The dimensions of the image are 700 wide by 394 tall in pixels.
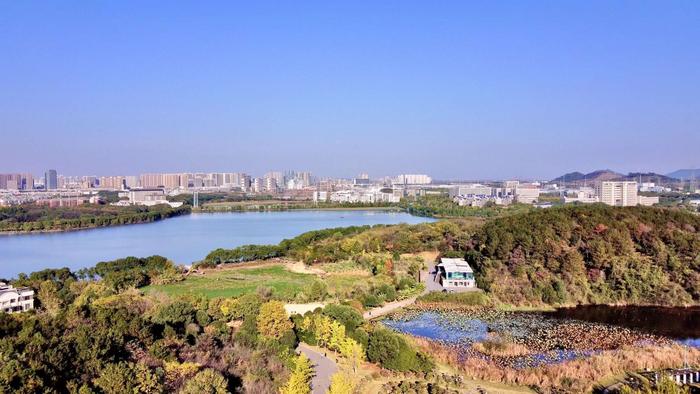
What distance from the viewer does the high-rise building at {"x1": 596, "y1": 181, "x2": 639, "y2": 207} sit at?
40.1 metres

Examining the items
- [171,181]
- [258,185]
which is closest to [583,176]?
[258,185]

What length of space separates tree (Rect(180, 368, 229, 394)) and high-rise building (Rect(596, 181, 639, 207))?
132 feet

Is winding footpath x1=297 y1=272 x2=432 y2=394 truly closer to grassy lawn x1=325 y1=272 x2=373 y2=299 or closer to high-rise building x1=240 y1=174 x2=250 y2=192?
grassy lawn x1=325 y1=272 x2=373 y2=299

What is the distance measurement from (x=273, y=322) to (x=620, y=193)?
39599 mm

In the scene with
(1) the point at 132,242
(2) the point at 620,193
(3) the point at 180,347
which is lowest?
(1) the point at 132,242

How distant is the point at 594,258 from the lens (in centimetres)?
1310

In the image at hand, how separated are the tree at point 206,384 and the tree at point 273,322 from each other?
8.35 ft

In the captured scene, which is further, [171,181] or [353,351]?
[171,181]

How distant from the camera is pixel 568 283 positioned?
12.6 metres

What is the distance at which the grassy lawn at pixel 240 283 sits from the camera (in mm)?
12712

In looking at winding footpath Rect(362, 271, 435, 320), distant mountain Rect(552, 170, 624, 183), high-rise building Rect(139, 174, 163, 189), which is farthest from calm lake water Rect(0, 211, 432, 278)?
distant mountain Rect(552, 170, 624, 183)

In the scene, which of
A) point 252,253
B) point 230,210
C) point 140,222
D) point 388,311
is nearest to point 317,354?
point 388,311

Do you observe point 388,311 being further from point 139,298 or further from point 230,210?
point 230,210

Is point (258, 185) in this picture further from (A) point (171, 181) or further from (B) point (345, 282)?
(B) point (345, 282)
